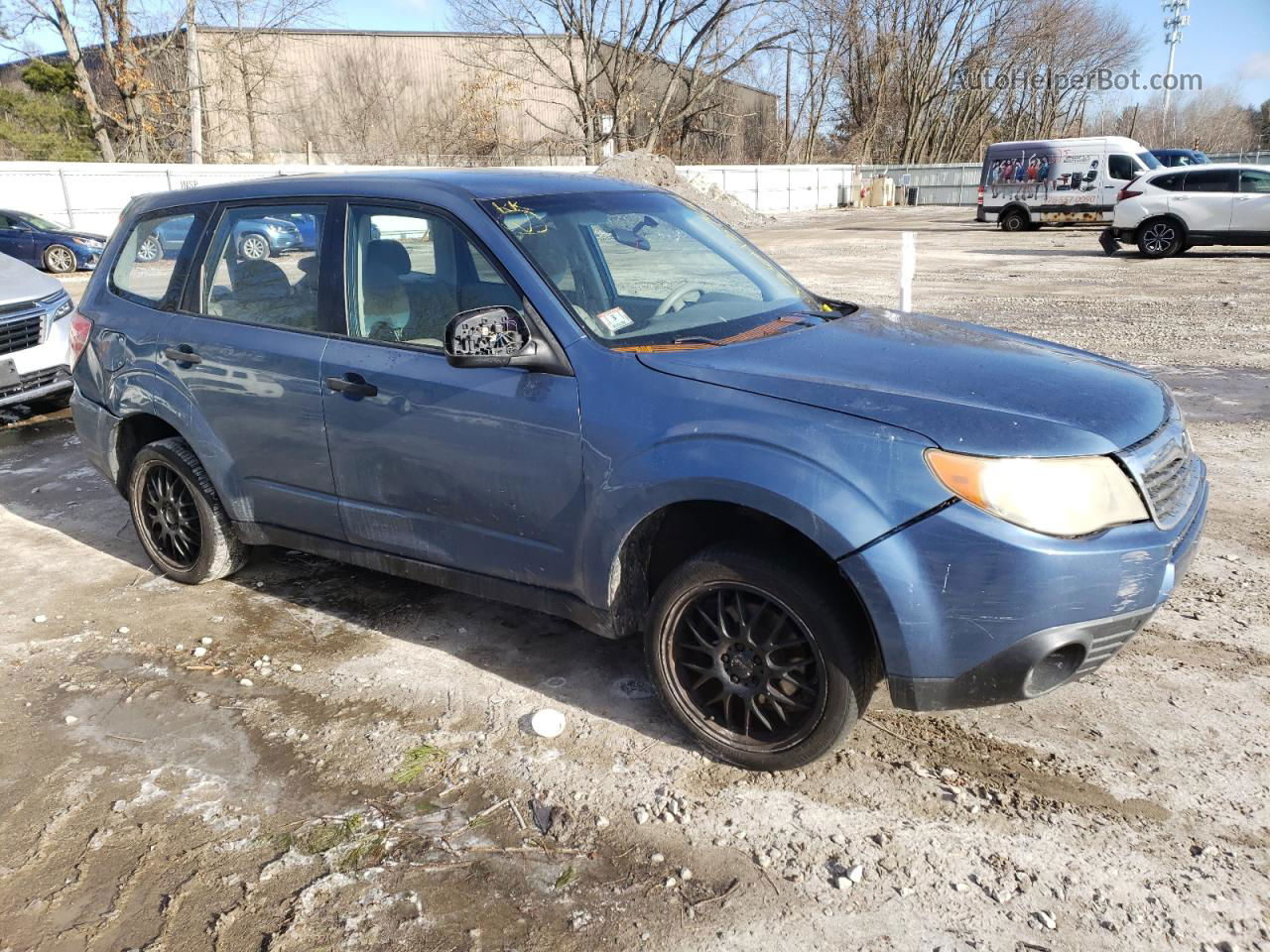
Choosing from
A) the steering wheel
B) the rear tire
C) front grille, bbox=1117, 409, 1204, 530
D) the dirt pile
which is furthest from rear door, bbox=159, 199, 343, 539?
the rear tire

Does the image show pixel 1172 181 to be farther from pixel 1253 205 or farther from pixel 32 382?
pixel 32 382

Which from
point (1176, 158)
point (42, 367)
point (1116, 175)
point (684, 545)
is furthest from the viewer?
point (1176, 158)

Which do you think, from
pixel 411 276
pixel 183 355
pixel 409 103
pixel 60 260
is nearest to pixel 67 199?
pixel 60 260

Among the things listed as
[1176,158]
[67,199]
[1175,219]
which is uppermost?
[1176,158]

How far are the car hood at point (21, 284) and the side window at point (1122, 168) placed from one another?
25.7 m

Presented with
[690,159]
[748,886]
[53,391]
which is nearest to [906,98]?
[690,159]

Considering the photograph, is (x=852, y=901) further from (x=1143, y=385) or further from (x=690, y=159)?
(x=690, y=159)

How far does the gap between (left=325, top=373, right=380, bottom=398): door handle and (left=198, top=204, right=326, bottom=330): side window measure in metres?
0.29

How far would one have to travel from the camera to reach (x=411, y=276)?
3.84 m

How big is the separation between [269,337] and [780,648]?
8.17 ft

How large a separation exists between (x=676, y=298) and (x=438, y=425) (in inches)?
39.4

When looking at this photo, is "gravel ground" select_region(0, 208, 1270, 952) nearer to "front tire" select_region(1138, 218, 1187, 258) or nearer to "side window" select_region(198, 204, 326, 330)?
"side window" select_region(198, 204, 326, 330)

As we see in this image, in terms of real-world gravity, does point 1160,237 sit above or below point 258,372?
above

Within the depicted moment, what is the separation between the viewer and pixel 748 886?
8.84 ft
